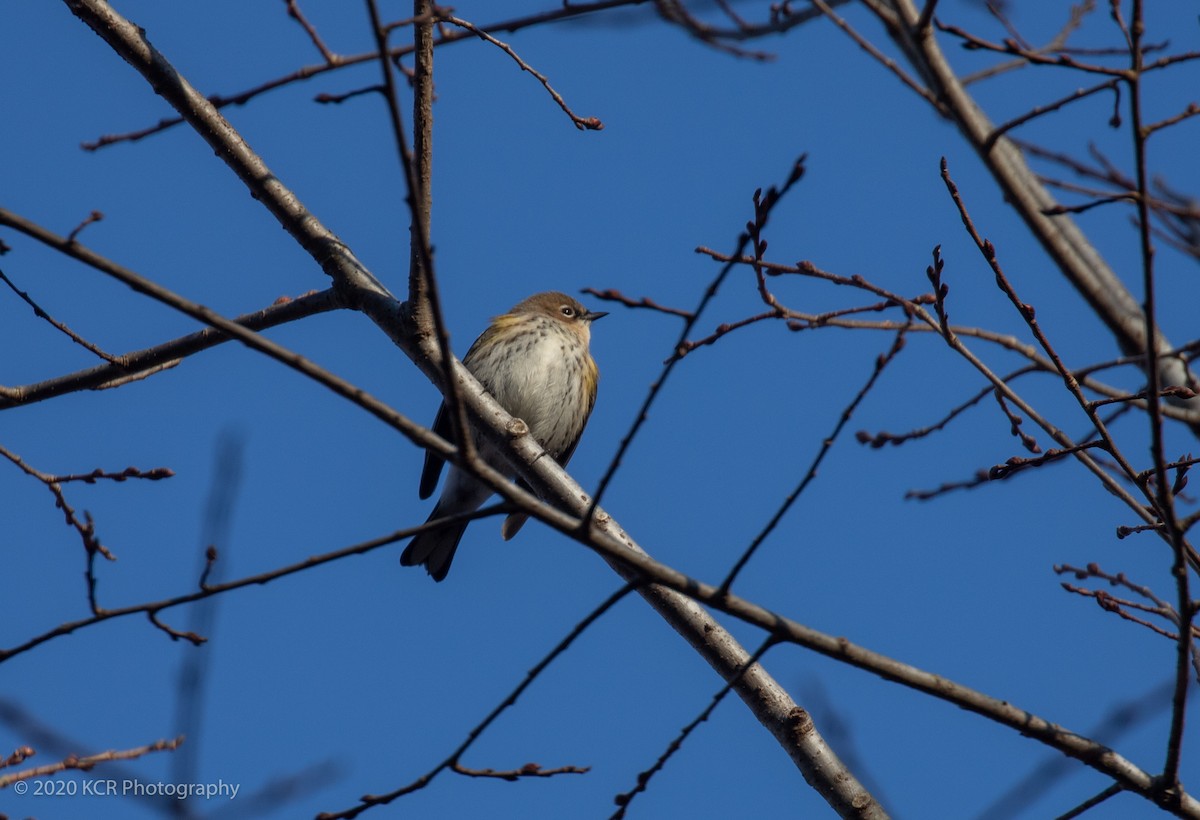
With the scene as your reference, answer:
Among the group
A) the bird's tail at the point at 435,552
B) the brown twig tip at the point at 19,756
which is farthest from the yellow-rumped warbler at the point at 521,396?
the brown twig tip at the point at 19,756

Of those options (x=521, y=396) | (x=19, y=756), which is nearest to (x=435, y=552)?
(x=521, y=396)

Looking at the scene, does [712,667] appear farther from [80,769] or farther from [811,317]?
[80,769]

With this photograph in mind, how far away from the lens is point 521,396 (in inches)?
319

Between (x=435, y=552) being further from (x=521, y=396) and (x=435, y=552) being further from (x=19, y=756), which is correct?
(x=19, y=756)

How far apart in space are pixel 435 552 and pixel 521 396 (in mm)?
1144

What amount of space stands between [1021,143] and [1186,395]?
7.99 feet

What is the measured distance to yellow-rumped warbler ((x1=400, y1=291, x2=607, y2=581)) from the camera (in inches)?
303

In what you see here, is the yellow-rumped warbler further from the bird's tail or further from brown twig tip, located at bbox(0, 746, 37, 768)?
brown twig tip, located at bbox(0, 746, 37, 768)

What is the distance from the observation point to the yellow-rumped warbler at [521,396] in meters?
7.69

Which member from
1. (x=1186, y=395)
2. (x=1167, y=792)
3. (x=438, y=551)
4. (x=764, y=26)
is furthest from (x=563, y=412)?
(x=1167, y=792)

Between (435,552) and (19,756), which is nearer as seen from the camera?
(19,756)

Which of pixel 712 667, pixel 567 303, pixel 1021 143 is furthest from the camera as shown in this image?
pixel 567 303

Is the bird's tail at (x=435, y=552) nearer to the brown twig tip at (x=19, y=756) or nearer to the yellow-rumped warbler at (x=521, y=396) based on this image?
the yellow-rumped warbler at (x=521, y=396)

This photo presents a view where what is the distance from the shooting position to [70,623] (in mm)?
2703
